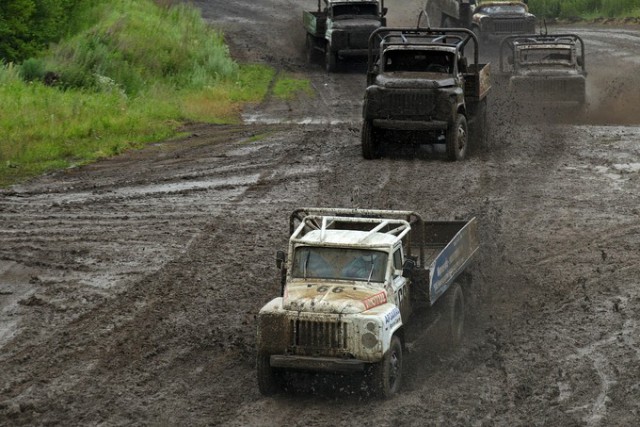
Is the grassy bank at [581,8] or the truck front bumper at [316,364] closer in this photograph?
the truck front bumper at [316,364]

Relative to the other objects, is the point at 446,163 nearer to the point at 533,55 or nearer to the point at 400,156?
the point at 400,156

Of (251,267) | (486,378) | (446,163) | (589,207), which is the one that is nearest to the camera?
(486,378)

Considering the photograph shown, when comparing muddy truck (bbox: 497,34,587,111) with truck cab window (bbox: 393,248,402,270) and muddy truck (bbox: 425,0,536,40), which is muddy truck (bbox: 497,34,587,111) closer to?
muddy truck (bbox: 425,0,536,40)

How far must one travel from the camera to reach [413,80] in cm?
2194

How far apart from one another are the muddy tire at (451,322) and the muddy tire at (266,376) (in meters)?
2.23

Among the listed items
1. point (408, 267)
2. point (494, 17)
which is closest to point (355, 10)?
point (494, 17)

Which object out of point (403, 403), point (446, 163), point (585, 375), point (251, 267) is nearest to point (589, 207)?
point (446, 163)

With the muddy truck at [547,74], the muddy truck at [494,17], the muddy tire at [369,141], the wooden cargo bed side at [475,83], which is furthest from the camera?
the muddy truck at [494,17]

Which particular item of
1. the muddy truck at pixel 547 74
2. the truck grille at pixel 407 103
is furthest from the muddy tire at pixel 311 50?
the truck grille at pixel 407 103

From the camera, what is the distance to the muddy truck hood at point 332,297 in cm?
1082

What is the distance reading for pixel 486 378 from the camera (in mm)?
11742

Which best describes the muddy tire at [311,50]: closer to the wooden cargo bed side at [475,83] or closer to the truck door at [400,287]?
the wooden cargo bed side at [475,83]

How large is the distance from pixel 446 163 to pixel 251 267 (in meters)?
7.41

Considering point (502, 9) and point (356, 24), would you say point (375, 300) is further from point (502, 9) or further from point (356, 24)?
point (502, 9)
